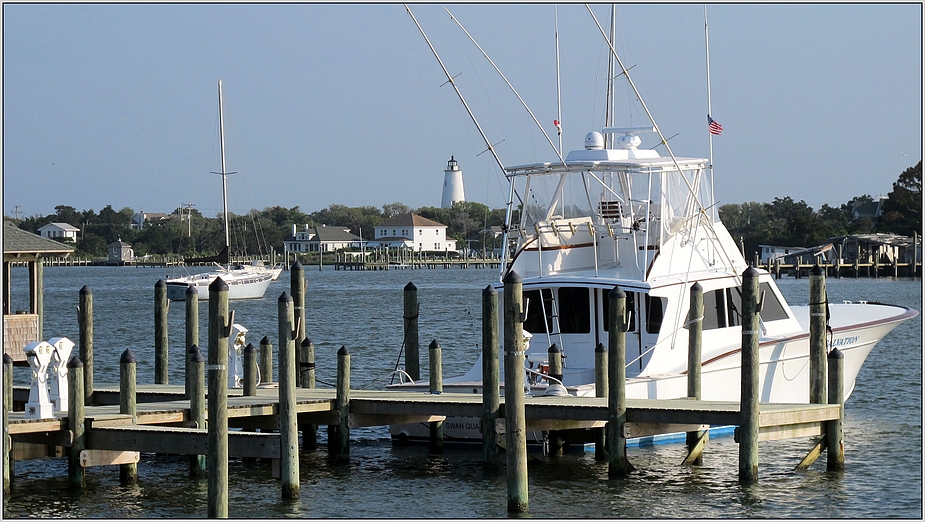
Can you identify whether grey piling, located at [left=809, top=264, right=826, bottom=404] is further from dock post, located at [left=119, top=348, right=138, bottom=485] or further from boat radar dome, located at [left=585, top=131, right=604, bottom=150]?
dock post, located at [left=119, top=348, right=138, bottom=485]

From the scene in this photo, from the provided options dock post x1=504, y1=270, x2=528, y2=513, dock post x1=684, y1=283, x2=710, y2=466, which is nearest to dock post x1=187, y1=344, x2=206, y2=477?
dock post x1=504, y1=270, x2=528, y2=513

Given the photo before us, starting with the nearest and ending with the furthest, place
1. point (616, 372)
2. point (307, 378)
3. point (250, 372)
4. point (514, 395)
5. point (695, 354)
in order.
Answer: point (514, 395), point (616, 372), point (695, 354), point (250, 372), point (307, 378)

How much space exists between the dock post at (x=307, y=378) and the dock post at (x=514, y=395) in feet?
21.2

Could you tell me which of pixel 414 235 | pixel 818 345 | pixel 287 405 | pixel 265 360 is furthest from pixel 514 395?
pixel 414 235

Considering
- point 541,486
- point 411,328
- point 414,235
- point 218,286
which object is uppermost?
point 414,235

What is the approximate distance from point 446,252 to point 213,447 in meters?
151

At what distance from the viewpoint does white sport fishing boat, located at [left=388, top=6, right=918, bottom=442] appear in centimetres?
2128

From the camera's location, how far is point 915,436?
23641 millimetres

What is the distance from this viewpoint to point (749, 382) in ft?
55.3

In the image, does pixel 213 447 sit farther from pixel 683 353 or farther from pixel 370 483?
pixel 683 353

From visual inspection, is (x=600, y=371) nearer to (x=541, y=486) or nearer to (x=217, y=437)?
(x=541, y=486)

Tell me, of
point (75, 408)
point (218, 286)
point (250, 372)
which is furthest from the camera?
point (250, 372)

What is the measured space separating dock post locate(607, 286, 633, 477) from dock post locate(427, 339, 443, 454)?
Result: 3.75 metres

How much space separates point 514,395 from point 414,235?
150734mm
